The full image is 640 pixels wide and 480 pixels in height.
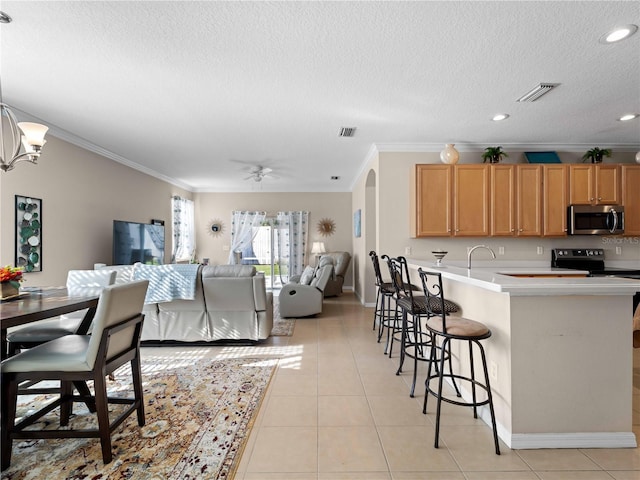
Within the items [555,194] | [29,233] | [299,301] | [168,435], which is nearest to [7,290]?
[168,435]

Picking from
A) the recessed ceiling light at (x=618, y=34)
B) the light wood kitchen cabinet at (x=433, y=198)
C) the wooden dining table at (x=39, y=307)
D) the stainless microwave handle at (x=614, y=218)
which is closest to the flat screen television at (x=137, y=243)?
the wooden dining table at (x=39, y=307)

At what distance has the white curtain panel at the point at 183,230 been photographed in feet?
25.2

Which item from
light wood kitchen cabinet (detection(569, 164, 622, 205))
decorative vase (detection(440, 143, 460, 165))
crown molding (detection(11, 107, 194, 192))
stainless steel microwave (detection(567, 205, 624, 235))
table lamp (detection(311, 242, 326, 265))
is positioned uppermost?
crown molding (detection(11, 107, 194, 192))

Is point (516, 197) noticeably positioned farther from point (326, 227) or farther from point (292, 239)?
point (292, 239)

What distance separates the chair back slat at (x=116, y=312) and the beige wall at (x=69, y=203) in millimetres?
2474

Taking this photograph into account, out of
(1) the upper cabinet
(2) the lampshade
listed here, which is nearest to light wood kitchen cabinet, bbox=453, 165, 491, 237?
(1) the upper cabinet

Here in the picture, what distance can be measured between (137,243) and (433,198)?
484cm

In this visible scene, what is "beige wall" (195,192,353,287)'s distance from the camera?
887 centimetres

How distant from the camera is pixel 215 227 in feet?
29.1

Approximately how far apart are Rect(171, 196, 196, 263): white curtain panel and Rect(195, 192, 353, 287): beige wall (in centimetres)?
30

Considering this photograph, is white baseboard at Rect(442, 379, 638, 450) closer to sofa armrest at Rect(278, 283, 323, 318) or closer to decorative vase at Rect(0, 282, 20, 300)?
decorative vase at Rect(0, 282, 20, 300)

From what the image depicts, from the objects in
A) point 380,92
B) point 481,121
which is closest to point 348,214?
point 481,121

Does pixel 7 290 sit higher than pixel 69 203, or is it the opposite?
pixel 69 203

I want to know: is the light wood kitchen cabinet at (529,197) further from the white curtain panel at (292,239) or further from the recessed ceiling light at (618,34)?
the white curtain panel at (292,239)
